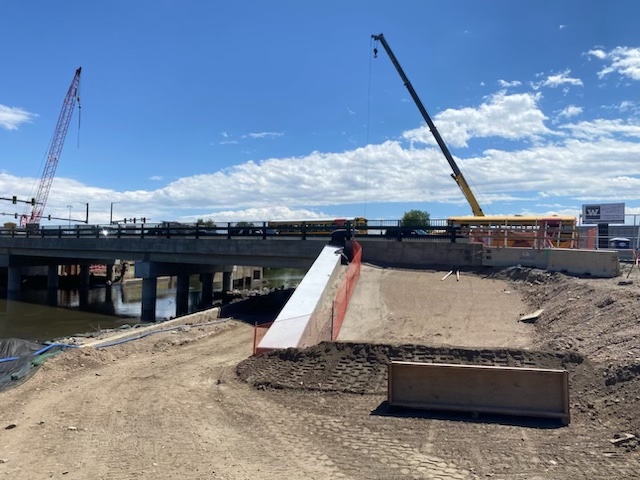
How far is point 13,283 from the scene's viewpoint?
42.1 m

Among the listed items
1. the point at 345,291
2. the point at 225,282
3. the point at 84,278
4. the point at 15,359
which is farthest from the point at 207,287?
the point at 15,359

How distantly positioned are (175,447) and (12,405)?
394cm

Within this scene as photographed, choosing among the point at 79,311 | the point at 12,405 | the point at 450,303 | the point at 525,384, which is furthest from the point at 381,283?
the point at 79,311

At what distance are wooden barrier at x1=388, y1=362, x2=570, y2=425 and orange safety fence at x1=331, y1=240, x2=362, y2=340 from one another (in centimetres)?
508

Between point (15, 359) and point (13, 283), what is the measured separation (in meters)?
36.6

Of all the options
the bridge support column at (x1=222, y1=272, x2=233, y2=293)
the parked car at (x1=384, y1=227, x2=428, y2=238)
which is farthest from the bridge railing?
the bridge support column at (x1=222, y1=272, x2=233, y2=293)

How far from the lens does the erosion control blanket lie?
10.0 m

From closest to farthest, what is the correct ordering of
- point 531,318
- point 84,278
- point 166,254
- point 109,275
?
point 531,318 → point 166,254 → point 84,278 → point 109,275

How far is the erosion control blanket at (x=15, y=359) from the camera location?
10.0m

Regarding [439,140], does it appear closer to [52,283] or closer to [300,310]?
[300,310]

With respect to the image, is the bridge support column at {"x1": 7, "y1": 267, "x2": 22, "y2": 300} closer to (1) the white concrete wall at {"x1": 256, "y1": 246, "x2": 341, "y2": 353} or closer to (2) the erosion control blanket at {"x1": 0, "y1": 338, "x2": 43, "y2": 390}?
(1) the white concrete wall at {"x1": 256, "y1": 246, "x2": 341, "y2": 353}

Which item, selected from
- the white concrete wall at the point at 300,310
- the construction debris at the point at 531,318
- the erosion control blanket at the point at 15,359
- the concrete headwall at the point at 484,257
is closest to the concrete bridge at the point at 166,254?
the concrete headwall at the point at 484,257

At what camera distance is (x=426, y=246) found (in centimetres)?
2178

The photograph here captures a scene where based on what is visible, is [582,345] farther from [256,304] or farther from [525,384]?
[256,304]
